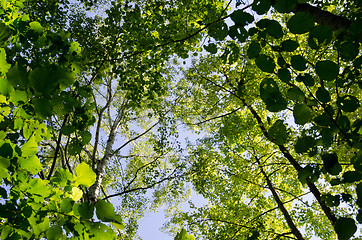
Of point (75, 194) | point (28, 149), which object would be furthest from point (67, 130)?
point (75, 194)

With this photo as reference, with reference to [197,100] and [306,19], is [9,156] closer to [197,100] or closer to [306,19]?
[306,19]

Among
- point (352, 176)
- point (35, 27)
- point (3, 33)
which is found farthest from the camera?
point (35, 27)

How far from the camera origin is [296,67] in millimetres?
894

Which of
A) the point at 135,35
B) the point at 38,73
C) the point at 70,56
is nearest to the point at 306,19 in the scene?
the point at 38,73

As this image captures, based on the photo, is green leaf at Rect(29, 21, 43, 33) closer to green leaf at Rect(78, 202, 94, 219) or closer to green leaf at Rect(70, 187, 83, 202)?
green leaf at Rect(70, 187, 83, 202)

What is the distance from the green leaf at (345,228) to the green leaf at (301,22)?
75 centimetres

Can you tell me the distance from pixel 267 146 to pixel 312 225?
8.11 feet

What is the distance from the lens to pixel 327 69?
84cm

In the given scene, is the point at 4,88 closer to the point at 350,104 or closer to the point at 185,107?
the point at 350,104

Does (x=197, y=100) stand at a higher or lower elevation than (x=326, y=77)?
higher

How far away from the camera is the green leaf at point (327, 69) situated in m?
0.83

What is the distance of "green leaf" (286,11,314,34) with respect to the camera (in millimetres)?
790

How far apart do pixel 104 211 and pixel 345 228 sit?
0.94m

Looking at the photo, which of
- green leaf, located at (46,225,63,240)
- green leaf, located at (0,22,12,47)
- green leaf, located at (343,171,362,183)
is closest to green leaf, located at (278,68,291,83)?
green leaf, located at (343,171,362,183)
